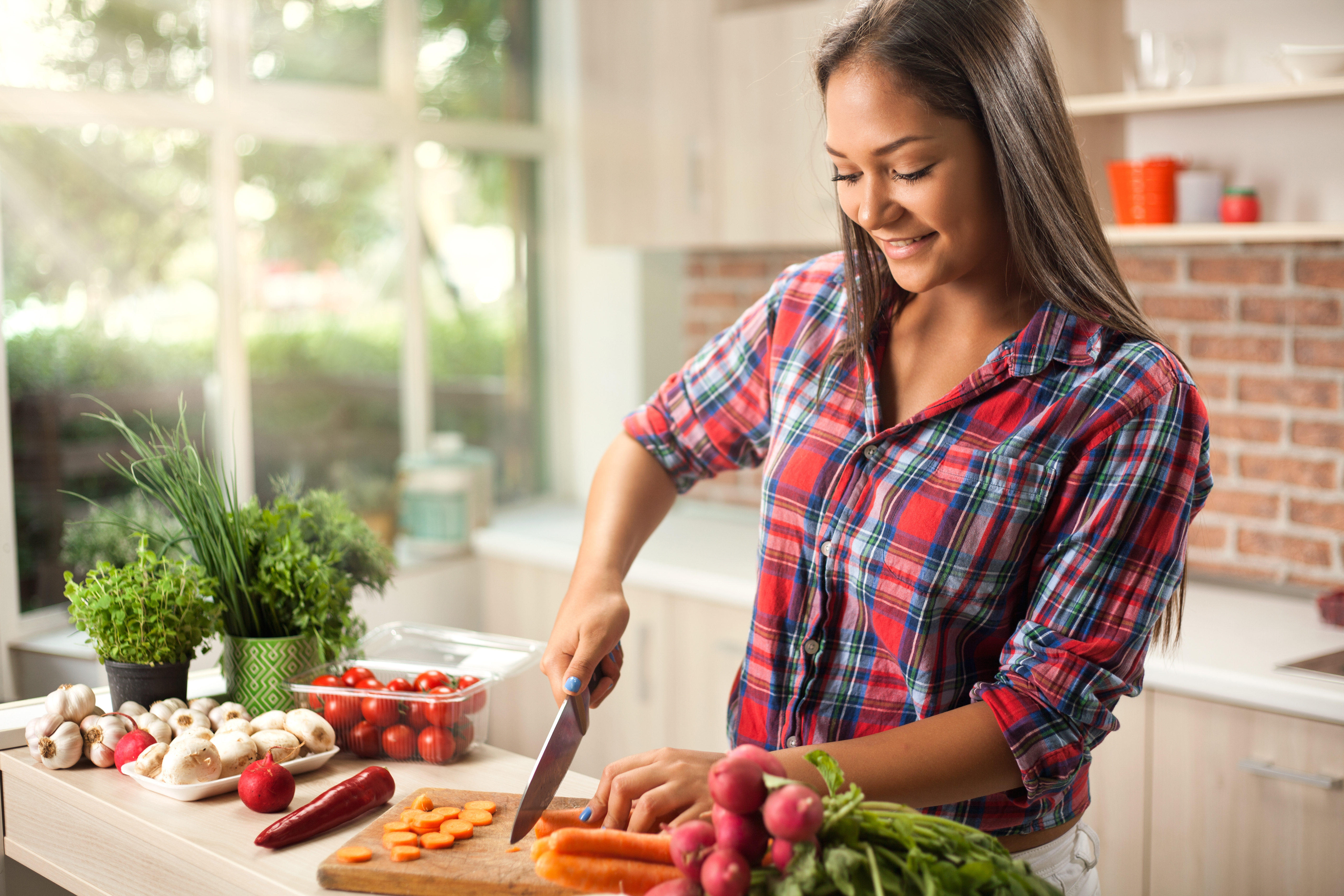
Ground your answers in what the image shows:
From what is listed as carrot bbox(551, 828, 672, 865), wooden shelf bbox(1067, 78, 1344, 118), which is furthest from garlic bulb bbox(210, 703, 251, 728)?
wooden shelf bbox(1067, 78, 1344, 118)

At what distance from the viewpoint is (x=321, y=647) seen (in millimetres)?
1504

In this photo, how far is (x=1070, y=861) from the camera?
4.17 ft

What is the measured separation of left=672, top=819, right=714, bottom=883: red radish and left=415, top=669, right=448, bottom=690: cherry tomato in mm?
561

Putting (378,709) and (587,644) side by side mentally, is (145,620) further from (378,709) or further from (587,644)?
(587,644)

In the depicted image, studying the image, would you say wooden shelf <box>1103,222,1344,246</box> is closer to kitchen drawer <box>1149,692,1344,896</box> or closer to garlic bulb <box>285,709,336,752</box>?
kitchen drawer <box>1149,692,1344,896</box>

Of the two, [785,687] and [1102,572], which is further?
[785,687]

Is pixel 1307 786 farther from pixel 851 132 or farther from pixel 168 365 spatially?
pixel 168 365

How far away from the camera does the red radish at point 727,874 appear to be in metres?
0.90

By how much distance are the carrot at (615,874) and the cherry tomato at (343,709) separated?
0.45 m

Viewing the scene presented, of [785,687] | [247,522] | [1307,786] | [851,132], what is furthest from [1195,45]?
[247,522]

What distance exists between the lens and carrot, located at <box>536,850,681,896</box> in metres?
1.05

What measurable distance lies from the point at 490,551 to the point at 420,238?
2.94 ft

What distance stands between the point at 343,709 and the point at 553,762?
0.35m

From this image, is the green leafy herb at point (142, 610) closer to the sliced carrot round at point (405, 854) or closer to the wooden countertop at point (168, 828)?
the wooden countertop at point (168, 828)
